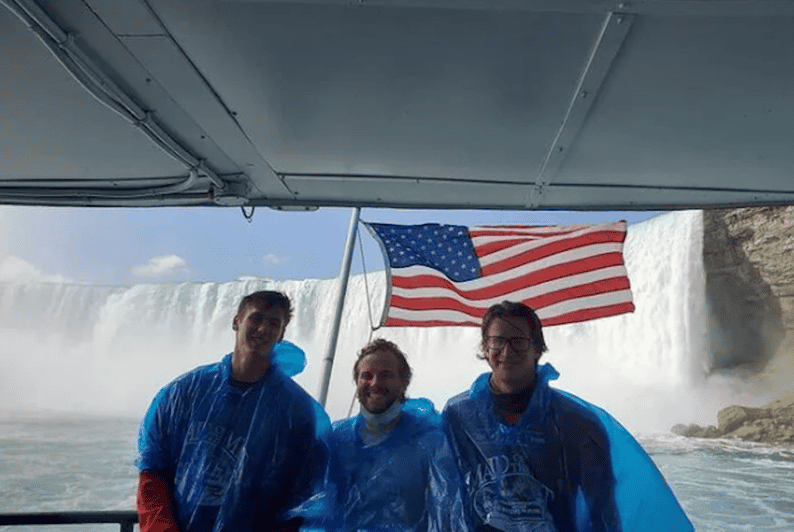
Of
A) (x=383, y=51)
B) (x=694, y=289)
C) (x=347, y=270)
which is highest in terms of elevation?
(x=694, y=289)

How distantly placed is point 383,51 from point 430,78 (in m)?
0.18

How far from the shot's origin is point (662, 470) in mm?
14484

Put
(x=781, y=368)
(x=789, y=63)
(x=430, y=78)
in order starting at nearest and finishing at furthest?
(x=789, y=63), (x=430, y=78), (x=781, y=368)

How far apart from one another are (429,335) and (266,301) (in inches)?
963

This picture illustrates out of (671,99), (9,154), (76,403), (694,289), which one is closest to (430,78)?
(671,99)

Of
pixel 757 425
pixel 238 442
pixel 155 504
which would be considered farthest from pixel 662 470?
pixel 155 504

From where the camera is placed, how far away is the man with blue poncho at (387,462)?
184 centimetres

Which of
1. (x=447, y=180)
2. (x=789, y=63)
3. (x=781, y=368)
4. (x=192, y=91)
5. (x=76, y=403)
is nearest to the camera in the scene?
(x=789, y=63)

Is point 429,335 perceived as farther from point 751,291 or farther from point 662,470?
point 751,291

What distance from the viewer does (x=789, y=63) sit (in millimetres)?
1537

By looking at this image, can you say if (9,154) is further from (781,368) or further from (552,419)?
(781,368)

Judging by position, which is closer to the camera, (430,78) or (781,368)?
(430,78)

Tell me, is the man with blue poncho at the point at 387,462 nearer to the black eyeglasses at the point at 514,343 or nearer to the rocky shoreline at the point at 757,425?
the black eyeglasses at the point at 514,343

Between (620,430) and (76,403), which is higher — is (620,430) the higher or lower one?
the higher one
